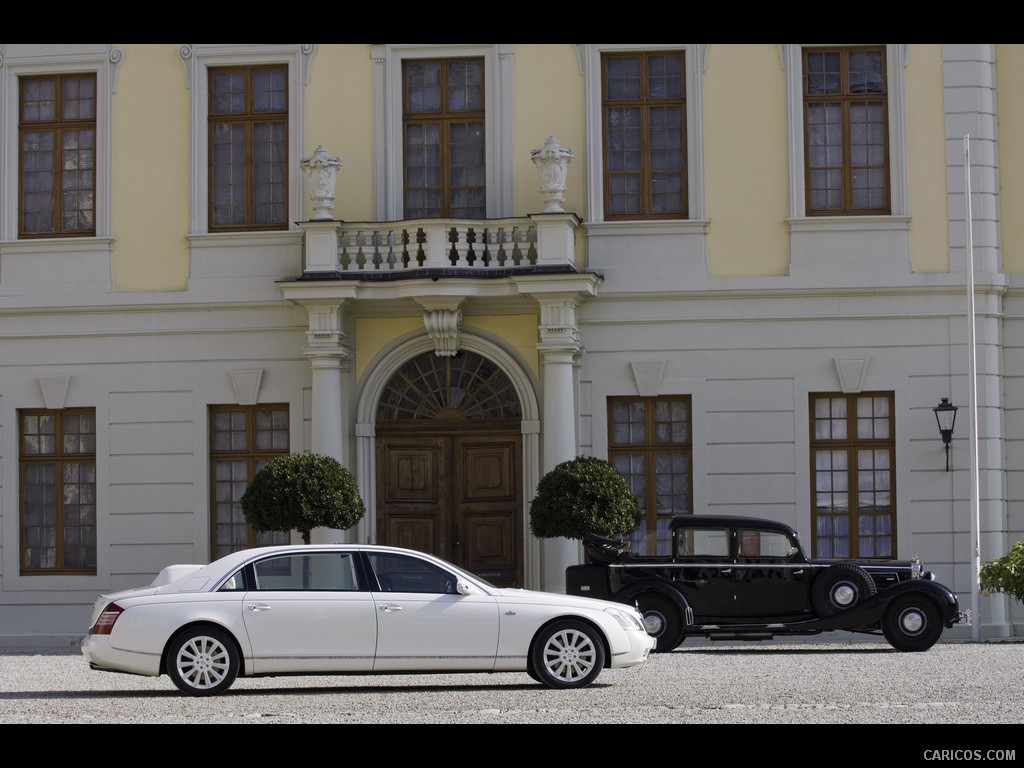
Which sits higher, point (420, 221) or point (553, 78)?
point (553, 78)

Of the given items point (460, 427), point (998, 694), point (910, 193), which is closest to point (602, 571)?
point (460, 427)

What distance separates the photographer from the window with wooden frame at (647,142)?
20.8 meters

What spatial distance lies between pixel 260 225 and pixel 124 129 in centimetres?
228

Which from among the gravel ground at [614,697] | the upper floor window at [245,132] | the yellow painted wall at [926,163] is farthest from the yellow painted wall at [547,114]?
the gravel ground at [614,697]

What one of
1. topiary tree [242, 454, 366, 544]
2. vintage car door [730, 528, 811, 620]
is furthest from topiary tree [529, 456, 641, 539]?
topiary tree [242, 454, 366, 544]

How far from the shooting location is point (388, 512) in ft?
68.2

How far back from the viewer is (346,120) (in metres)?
21.1

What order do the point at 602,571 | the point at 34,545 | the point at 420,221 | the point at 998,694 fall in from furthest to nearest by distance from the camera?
1. the point at 34,545
2. the point at 420,221
3. the point at 602,571
4. the point at 998,694

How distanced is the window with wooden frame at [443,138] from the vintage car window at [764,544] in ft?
20.7

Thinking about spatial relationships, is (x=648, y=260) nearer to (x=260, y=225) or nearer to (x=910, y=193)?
(x=910, y=193)

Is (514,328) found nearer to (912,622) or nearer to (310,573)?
(912,622)

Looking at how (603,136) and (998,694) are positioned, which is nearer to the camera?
(998,694)

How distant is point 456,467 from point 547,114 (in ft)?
15.7

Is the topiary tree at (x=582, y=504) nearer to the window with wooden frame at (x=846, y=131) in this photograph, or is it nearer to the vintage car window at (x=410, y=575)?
the window with wooden frame at (x=846, y=131)
